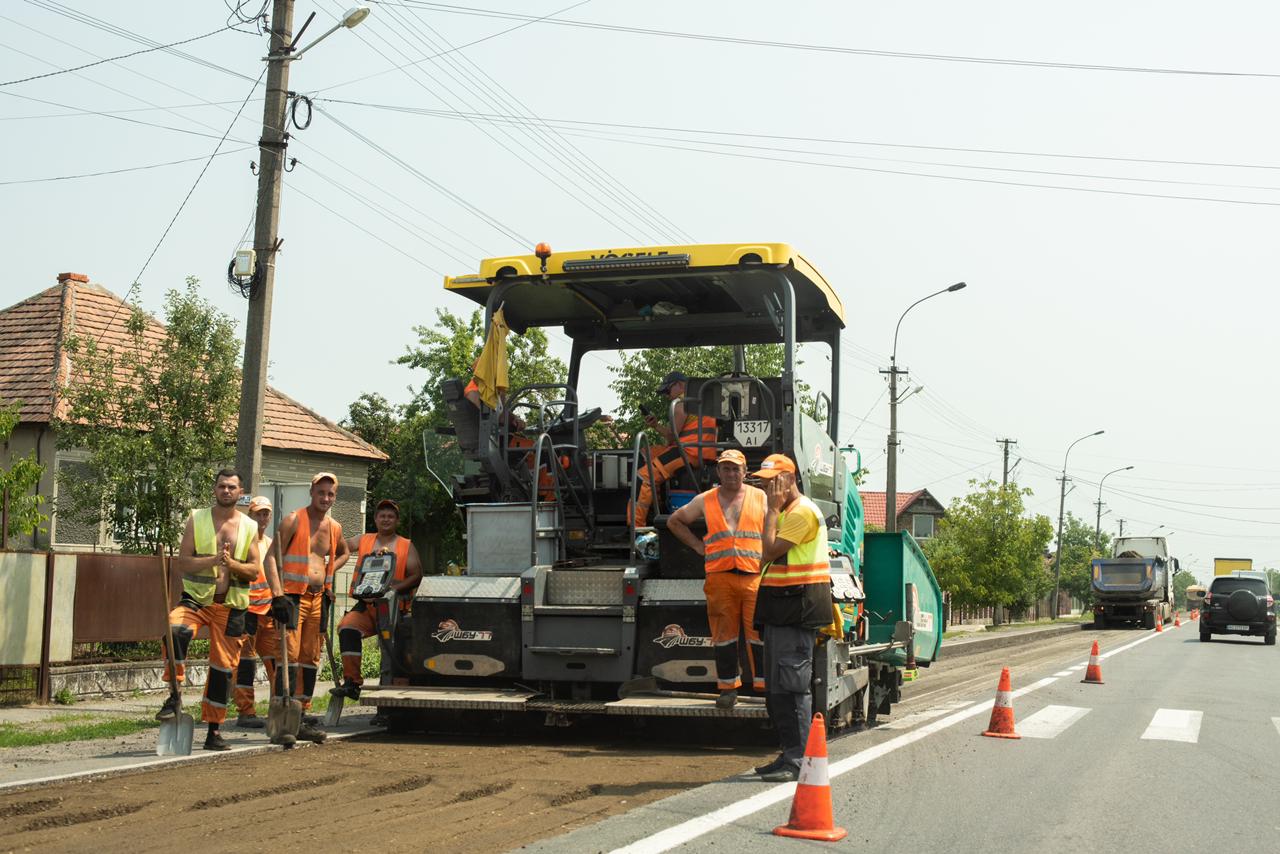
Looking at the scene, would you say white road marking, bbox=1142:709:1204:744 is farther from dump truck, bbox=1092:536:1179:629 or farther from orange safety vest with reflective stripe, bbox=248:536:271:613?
dump truck, bbox=1092:536:1179:629

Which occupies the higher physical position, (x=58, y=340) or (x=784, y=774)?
(x=58, y=340)

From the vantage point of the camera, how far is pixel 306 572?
961 centimetres

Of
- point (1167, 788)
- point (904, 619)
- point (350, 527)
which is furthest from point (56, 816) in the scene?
point (350, 527)

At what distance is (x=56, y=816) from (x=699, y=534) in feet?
15.3

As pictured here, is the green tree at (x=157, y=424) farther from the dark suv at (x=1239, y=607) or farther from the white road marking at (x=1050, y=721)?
the dark suv at (x=1239, y=607)

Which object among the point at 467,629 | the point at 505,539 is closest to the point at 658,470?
the point at 505,539

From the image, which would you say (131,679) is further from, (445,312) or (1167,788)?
(445,312)

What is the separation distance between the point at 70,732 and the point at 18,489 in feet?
15.8

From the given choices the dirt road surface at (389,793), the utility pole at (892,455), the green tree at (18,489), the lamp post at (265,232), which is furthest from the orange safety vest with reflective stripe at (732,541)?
the utility pole at (892,455)

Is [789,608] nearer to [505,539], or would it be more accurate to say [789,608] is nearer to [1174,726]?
[505,539]

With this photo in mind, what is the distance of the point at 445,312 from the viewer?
120 ft

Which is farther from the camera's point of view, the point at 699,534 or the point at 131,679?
the point at 131,679

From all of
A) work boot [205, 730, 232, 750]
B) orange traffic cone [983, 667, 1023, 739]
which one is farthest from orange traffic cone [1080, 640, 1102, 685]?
work boot [205, 730, 232, 750]

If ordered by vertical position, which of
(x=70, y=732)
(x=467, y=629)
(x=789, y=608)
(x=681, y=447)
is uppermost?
(x=681, y=447)
